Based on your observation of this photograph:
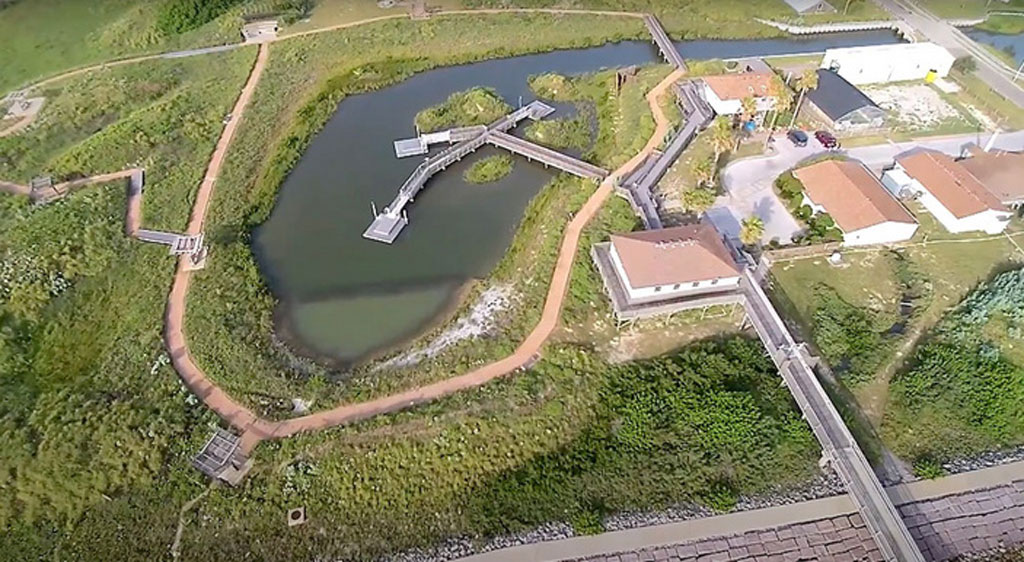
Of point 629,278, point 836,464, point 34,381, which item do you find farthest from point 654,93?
point 34,381

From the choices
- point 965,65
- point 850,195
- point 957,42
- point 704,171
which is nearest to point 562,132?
point 704,171

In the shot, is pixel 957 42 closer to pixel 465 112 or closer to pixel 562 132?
pixel 562 132

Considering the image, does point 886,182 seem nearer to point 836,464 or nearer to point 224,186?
point 836,464

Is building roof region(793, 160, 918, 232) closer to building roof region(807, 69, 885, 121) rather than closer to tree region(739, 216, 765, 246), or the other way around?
tree region(739, 216, 765, 246)

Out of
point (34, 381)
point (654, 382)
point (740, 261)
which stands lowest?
point (34, 381)

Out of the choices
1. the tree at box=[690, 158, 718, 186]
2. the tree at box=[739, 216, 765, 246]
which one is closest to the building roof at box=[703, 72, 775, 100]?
the tree at box=[690, 158, 718, 186]

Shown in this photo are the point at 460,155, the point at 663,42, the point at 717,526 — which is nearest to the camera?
the point at 717,526
